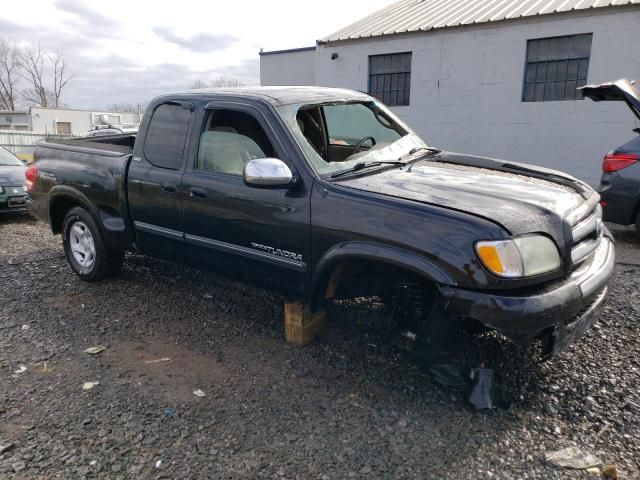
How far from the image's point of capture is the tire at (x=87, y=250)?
4.76 metres

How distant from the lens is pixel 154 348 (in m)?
3.75

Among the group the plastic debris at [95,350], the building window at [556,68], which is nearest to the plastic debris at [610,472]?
the plastic debris at [95,350]

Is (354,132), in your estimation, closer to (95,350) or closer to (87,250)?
(95,350)

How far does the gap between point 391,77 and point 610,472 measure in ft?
42.4

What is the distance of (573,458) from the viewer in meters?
2.53

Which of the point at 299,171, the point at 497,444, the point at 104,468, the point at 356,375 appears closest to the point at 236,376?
the point at 356,375

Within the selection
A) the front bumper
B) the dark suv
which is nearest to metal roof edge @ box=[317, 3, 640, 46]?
the dark suv

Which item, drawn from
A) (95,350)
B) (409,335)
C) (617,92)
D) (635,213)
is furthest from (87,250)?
(635,213)

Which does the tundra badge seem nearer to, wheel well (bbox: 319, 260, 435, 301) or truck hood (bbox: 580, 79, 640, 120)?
wheel well (bbox: 319, 260, 435, 301)

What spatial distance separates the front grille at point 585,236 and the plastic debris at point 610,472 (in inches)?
42.4

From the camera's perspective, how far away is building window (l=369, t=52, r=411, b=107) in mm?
13609

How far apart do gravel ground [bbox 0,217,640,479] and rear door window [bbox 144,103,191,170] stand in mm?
1363

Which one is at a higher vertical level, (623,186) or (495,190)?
(495,190)

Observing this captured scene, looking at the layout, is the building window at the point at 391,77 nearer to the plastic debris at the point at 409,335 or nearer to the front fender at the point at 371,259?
the plastic debris at the point at 409,335
